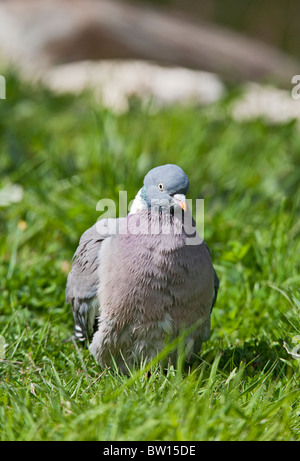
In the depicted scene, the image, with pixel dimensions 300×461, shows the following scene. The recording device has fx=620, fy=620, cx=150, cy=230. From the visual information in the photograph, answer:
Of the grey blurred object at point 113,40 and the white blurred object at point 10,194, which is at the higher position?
the grey blurred object at point 113,40

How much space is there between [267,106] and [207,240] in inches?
112

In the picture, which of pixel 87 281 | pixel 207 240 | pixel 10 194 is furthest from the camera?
pixel 10 194

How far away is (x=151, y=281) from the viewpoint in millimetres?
2756

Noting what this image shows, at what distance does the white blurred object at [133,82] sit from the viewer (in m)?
6.90

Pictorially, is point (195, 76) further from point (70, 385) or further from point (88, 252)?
point (70, 385)

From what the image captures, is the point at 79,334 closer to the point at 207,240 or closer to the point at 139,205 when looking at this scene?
the point at 139,205

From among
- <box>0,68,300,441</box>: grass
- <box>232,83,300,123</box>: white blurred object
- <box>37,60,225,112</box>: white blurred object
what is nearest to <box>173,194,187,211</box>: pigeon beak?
<box>0,68,300,441</box>: grass

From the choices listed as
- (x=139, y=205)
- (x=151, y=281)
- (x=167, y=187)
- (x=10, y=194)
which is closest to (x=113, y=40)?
(x=10, y=194)

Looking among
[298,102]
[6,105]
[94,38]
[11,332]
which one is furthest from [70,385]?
[94,38]

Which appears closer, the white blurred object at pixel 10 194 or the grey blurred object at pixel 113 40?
the white blurred object at pixel 10 194

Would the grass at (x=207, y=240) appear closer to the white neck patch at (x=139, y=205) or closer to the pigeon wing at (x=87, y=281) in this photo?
the pigeon wing at (x=87, y=281)

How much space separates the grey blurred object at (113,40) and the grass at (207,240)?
1919 mm

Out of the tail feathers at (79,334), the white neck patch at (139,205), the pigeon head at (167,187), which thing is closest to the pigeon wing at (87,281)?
the tail feathers at (79,334)

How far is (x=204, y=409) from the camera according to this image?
2299 millimetres
